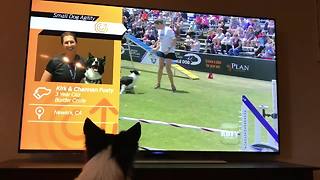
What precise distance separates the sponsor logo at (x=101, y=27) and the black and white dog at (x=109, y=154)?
1.09 meters

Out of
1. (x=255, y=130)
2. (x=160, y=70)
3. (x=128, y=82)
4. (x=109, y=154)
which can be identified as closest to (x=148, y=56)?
(x=160, y=70)

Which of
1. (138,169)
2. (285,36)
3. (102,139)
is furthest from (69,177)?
(285,36)

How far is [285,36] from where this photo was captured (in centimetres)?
310

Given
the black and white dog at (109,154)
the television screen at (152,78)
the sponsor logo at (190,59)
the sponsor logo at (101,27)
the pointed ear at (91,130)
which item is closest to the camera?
the black and white dog at (109,154)

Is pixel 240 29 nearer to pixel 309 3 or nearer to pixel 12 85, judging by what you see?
pixel 309 3

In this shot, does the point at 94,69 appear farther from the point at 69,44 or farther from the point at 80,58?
the point at 69,44

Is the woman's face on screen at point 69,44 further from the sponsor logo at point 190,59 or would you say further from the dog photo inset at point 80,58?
the sponsor logo at point 190,59

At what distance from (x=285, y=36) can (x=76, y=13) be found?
1.68m

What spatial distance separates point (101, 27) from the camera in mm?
2572

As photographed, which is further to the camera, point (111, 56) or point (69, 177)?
point (111, 56)

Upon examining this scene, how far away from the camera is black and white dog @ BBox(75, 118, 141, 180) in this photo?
59.0 inches

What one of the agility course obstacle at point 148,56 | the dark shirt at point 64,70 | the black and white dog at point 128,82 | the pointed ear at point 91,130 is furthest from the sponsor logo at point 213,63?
the pointed ear at point 91,130

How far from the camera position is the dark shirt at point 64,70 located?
2.47m

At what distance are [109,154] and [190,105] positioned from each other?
46.3 inches
